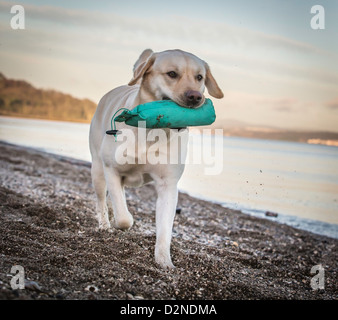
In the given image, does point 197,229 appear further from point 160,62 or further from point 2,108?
point 2,108

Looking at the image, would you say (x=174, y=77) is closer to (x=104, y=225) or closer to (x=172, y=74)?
(x=172, y=74)

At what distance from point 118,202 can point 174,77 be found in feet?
4.66

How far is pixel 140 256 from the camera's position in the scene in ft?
13.8

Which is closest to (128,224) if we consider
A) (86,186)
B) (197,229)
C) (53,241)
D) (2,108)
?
(53,241)

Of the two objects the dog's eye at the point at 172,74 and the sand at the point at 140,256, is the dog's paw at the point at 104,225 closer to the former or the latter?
the sand at the point at 140,256

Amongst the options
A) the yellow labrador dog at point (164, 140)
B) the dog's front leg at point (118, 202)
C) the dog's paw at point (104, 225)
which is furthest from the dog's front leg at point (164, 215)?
the dog's paw at point (104, 225)

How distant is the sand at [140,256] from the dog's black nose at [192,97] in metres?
1.57

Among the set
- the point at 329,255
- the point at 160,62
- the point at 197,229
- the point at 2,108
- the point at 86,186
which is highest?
the point at 2,108

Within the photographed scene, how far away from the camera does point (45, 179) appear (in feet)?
30.2

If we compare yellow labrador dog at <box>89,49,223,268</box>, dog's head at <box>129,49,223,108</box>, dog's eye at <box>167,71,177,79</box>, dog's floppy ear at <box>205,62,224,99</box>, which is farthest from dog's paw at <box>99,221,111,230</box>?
dog's eye at <box>167,71,177,79</box>

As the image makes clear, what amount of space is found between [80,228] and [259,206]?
7.44 m

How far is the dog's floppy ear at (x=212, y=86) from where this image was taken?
4422 mm
